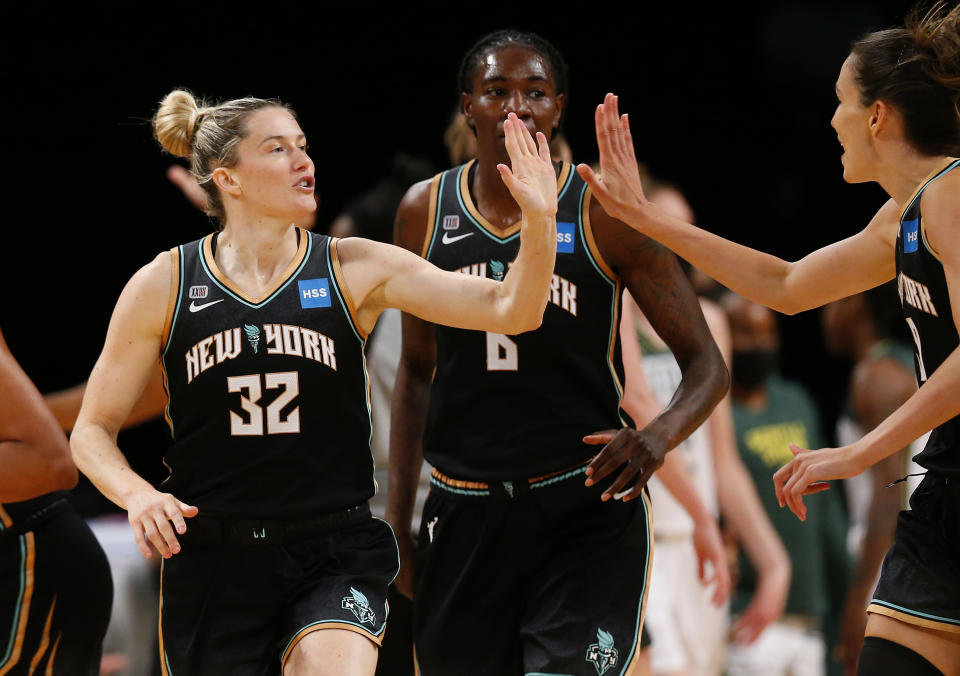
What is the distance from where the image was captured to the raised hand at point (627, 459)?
3658 millimetres

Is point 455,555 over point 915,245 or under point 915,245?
under

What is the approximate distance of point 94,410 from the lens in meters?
3.61

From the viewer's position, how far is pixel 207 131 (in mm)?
3918

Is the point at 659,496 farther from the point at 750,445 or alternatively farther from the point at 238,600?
the point at 238,600

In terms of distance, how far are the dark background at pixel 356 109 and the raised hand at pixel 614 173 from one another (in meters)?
4.42

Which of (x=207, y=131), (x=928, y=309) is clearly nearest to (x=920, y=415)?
(x=928, y=309)

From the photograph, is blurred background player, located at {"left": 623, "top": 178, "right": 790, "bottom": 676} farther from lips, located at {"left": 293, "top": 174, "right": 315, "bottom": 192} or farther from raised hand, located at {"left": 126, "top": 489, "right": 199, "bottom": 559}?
raised hand, located at {"left": 126, "top": 489, "right": 199, "bottom": 559}

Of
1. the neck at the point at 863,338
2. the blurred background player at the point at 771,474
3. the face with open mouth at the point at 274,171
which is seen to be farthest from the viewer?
the blurred background player at the point at 771,474

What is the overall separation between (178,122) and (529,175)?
1.15m

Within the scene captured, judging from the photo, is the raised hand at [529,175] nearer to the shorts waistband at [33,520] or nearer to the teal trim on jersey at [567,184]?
the teal trim on jersey at [567,184]

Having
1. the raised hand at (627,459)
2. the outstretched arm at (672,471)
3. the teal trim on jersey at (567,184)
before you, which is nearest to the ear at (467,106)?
the teal trim on jersey at (567,184)

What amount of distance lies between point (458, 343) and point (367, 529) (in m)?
0.65

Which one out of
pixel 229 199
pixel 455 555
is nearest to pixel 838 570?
pixel 455 555

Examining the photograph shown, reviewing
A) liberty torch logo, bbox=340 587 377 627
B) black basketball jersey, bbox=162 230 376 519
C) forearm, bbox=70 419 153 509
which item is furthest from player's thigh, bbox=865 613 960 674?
forearm, bbox=70 419 153 509
